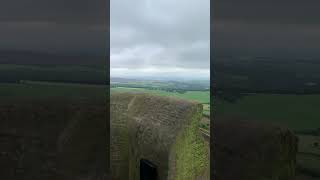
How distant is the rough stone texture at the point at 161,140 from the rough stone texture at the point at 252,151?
372 mm

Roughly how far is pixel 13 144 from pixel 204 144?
5.24 ft

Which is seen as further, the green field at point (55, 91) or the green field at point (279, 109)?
the green field at point (55, 91)

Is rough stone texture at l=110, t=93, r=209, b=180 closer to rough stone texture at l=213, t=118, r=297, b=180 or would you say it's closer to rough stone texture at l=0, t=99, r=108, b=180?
rough stone texture at l=0, t=99, r=108, b=180

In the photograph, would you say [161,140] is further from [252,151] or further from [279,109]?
[279,109]

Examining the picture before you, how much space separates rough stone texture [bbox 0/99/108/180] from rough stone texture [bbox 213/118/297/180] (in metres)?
A: 0.92

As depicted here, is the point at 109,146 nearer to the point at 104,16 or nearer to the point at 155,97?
the point at 155,97

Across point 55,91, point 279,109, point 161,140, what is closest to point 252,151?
point 279,109

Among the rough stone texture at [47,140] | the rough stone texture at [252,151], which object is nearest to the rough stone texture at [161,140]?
the rough stone texture at [47,140]

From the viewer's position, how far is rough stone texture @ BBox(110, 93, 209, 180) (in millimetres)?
2965

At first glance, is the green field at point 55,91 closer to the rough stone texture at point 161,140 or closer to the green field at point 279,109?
the rough stone texture at point 161,140

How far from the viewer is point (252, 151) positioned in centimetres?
268

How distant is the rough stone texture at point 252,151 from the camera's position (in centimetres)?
262

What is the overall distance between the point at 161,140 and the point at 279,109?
101 centimetres

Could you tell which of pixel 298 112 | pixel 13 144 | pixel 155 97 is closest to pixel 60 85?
pixel 13 144
